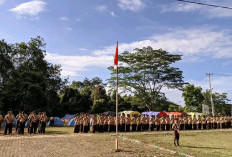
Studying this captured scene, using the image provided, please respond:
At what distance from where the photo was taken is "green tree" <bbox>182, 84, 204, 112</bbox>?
45625mm

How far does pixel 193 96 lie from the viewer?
45.9 meters

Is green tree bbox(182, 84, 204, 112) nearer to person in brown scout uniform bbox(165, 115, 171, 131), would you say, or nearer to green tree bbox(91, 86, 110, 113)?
green tree bbox(91, 86, 110, 113)

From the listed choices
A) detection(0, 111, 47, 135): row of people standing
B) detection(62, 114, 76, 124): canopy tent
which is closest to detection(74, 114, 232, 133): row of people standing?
detection(0, 111, 47, 135): row of people standing

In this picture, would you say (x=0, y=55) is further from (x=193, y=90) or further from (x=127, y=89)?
(x=193, y=90)

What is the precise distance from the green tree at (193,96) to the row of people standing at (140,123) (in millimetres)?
17443

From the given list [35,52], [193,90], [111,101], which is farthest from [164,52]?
[35,52]

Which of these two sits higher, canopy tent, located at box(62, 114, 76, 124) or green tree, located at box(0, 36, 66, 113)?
green tree, located at box(0, 36, 66, 113)

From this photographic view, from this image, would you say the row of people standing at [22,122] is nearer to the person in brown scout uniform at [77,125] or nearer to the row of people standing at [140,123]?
the person in brown scout uniform at [77,125]

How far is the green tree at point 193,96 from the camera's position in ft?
150

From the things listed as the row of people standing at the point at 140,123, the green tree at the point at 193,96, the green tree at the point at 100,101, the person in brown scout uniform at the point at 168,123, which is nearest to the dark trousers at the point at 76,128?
the row of people standing at the point at 140,123

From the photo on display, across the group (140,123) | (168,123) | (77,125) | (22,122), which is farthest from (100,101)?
(22,122)

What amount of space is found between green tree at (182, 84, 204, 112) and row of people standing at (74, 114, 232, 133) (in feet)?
57.2

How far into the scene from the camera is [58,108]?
40531 millimetres

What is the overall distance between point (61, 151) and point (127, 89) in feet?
94.1
